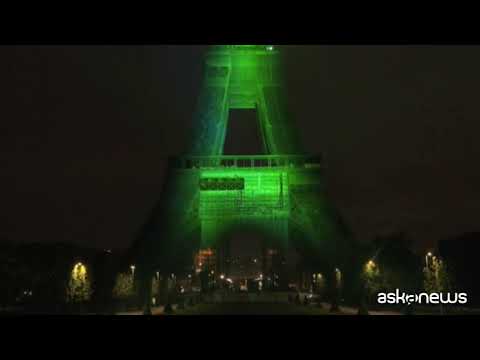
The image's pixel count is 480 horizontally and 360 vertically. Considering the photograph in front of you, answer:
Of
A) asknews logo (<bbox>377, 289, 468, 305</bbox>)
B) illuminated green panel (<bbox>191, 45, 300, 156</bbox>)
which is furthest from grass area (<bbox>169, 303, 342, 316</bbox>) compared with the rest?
illuminated green panel (<bbox>191, 45, 300, 156</bbox>)

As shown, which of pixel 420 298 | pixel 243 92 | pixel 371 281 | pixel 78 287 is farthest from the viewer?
pixel 243 92

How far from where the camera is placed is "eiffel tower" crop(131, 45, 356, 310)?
48469 millimetres

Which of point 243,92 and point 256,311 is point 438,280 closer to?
point 256,311

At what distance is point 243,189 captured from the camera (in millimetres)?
49312

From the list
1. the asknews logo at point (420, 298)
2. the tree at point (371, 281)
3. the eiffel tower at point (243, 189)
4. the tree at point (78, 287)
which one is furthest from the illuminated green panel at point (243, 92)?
the asknews logo at point (420, 298)

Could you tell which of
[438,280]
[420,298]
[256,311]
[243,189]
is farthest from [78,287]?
[438,280]

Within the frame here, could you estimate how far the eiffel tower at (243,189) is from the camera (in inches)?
1908

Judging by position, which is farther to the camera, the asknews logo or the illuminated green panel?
the illuminated green panel

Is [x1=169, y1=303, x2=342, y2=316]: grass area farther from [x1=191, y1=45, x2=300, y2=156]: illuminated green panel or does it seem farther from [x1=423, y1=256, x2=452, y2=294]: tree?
[x1=191, y1=45, x2=300, y2=156]: illuminated green panel

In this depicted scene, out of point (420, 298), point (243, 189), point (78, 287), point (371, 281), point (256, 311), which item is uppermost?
point (243, 189)

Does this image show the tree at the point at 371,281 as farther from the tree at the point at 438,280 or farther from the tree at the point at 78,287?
the tree at the point at 78,287

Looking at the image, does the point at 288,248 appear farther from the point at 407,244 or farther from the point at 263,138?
the point at 407,244

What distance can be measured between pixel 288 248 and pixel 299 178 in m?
7.34
